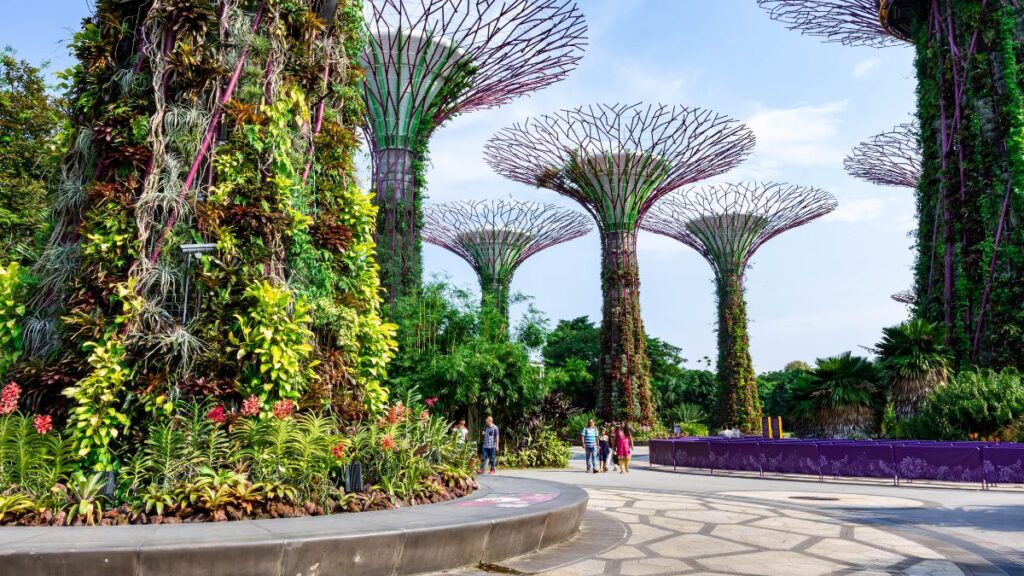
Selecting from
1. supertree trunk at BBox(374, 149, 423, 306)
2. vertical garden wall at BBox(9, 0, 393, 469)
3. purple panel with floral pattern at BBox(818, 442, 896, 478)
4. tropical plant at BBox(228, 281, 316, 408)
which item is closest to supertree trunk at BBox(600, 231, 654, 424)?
supertree trunk at BBox(374, 149, 423, 306)

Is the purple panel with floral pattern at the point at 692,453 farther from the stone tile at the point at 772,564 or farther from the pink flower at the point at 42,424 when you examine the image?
the pink flower at the point at 42,424

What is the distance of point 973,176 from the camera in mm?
21672

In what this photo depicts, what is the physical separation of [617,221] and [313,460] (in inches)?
1009

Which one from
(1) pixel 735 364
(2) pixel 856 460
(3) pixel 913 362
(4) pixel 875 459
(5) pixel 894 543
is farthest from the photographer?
(1) pixel 735 364

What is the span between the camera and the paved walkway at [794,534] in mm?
6293

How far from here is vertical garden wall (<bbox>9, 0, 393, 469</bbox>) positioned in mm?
6906

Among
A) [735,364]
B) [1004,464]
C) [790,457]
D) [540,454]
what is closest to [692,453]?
[790,457]

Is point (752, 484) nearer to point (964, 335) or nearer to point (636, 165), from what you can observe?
point (964, 335)

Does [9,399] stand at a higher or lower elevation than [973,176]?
lower

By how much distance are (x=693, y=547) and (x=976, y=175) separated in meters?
19.4

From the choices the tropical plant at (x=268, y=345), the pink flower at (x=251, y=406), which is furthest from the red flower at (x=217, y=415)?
the tropical plant at (x=268, y=345)

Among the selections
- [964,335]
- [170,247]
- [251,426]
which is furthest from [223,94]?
[964,335]

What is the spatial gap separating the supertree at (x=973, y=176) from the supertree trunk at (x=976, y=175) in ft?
0.09

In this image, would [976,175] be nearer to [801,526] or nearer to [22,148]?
[801,526]
